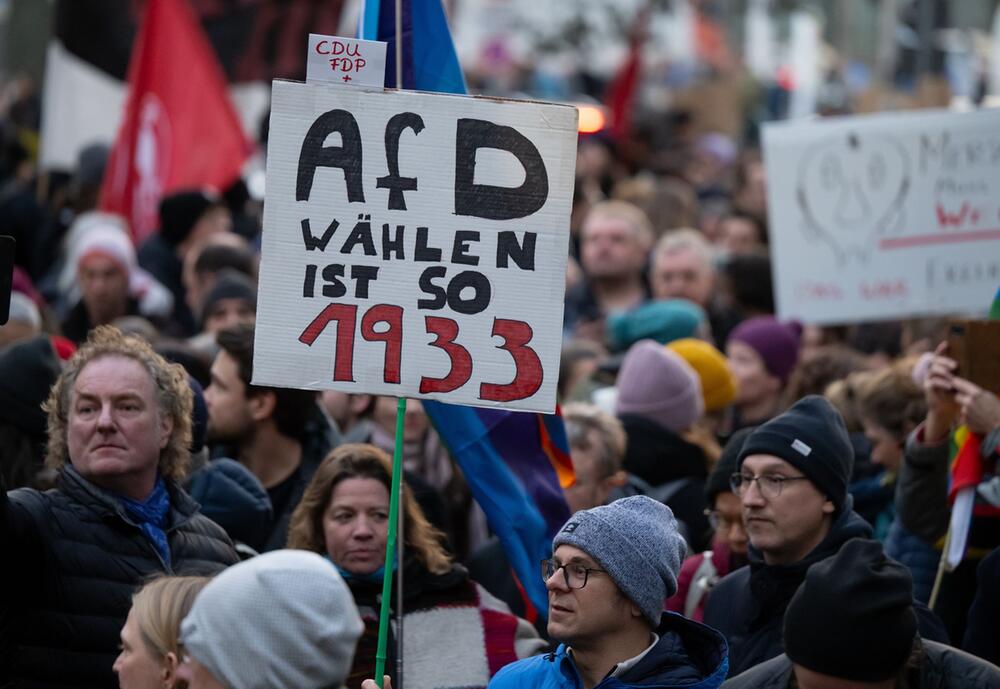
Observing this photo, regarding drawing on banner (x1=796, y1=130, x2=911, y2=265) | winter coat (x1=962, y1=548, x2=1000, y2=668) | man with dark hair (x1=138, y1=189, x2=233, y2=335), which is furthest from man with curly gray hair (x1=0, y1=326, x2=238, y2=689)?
man with dark hair (x1=138, y1=189, x2=233, y2=335)

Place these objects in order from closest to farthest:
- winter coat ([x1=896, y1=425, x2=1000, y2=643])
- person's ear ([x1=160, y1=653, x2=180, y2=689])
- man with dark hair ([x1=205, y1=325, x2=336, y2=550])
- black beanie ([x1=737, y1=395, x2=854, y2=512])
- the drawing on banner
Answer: person's ear ([x1=160, y1=653, x2=180, y2=689]) → black beanie ([x1=737, y1=395, x2=854, y2=512]) → winter coat ([x1=896, y1=425, x2=1000, y2=643]) → man with dark hair ([x1=205, y1=325, x2=336, y2=550]) → the drawing on banner

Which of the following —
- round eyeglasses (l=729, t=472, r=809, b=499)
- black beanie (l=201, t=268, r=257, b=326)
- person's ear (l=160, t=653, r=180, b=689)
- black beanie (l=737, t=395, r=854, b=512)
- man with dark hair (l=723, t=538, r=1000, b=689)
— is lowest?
person's ear (l=160, t=653, r=180, b=689)

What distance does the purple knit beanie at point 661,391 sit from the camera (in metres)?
6.99

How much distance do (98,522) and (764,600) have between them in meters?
1.79

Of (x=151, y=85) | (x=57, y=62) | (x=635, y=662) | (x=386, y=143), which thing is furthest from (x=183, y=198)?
(x=635, y=662)

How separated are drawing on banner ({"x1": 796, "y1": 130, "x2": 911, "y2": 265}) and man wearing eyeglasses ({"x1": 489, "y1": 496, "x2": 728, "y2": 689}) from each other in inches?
170

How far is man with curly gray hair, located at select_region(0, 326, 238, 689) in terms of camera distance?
4332mm

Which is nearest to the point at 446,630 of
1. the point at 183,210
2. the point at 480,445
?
the point at 480,445

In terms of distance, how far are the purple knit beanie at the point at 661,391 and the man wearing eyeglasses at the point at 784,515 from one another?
190 cm

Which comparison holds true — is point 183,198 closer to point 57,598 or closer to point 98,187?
point 98,187

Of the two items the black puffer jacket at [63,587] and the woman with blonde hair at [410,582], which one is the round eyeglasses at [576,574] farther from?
Answer: the black puffer jacket at [63,587]

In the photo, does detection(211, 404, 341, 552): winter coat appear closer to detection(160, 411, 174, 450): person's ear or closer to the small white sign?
detection(160, 411, 174, 450): person's ear

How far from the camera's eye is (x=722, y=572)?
18.4 feet

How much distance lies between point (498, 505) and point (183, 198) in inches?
227
